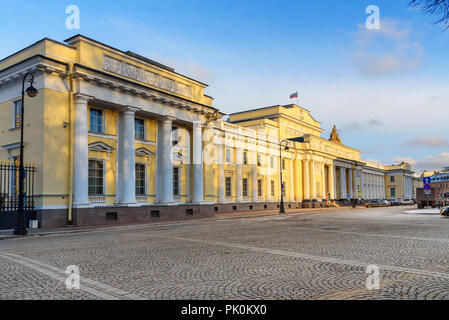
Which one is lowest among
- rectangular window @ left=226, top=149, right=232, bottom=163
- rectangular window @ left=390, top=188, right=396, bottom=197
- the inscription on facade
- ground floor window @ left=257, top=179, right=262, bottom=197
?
rectangular window @ left=390, top=188, right=396, bottom=197

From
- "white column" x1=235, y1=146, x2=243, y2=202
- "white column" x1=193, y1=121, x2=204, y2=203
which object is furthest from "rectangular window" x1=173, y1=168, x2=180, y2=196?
"white column" x1=235, y1=146, x2=243, y2=202

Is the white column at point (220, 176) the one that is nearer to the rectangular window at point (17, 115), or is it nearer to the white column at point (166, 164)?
the white column at point (166, 164)

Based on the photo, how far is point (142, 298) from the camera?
561cm

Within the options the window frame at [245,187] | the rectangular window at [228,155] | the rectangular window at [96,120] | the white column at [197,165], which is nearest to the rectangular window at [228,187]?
the rectangular window at [228,155]

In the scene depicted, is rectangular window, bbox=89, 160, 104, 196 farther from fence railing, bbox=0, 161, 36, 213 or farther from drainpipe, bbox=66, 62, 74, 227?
fence railing, bbox=0, 161, 36, 213

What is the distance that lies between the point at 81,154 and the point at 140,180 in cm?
621

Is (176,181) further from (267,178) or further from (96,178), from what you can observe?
(267,178)

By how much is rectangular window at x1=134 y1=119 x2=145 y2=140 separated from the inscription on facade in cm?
292

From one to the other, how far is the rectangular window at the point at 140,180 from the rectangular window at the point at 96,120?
4111 mm

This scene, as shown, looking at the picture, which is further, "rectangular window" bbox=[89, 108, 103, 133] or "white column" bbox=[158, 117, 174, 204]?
"white column" bbox=[158, 117, 174, 204]

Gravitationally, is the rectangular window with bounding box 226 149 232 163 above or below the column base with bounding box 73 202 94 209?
above

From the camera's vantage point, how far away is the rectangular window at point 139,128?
2767cm

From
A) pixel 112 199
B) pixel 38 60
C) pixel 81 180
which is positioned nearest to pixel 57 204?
pixel 81 180

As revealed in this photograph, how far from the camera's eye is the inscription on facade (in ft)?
81.8
